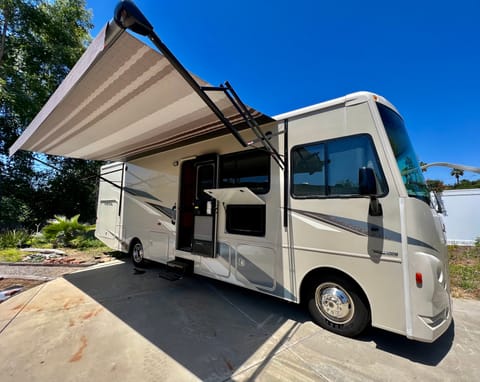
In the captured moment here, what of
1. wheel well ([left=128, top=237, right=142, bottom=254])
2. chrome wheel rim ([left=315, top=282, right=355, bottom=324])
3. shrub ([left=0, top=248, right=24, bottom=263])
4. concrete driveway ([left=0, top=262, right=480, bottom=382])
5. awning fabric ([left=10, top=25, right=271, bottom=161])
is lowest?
concrete driveway ([left=0, top=262, right=480, bottom=382])

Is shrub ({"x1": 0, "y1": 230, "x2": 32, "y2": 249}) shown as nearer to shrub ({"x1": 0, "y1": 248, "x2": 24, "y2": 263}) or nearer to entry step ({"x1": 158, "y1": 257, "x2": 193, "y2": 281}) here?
shrub ({"x1": 0, "y1": 248, "x2": 24, "y2": 263})

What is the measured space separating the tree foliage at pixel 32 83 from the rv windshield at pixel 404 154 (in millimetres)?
9013

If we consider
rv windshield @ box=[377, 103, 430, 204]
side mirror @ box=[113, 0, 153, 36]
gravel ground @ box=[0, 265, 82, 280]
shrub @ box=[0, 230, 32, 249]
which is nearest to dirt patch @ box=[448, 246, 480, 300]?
rv windshield @ box=[377, 103, 430, 204]

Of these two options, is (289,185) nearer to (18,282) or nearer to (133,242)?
(133,242)

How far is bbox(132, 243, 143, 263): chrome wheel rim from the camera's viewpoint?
5486mm

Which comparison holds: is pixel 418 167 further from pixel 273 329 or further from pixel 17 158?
pixel 17 158

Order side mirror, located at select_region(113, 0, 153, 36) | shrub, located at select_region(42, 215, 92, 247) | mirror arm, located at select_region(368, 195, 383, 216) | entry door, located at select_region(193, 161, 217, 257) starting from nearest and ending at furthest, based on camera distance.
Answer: side mirror, located at select_region(113, 0, 153, 36), mirror arm, located at select_region(368, 195, 383, 216), entry door, located at select_region(193, 161, 217, 257), shrub, located at select_region(42, 215, 92, 247)

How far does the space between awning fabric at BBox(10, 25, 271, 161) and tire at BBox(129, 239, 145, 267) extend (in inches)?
84.6

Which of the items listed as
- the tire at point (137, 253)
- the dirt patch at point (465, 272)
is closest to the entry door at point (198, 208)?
the tire at point (137, 253)

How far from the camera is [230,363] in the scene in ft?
7.16

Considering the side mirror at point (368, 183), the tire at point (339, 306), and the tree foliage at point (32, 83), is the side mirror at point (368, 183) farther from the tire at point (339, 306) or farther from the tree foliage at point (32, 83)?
the tree foliage at point (32, 83)

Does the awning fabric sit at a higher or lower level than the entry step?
higher

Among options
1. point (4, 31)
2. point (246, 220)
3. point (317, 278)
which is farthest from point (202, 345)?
point (4, 31)

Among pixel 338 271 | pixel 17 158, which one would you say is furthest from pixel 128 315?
pixel 17 158
